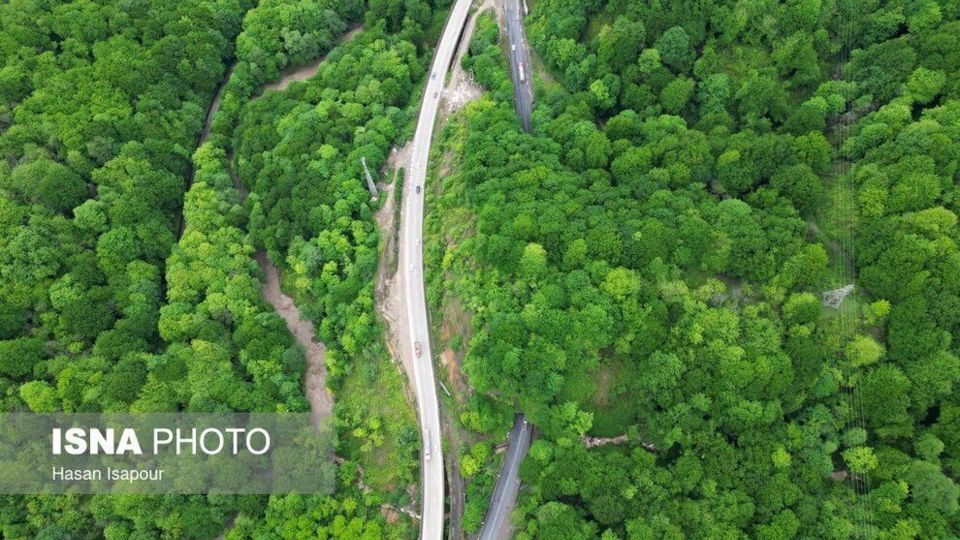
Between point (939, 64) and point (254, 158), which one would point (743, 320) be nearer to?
point (939, 64)

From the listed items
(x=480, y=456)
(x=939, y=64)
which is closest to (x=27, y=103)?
(x=480, y=456)

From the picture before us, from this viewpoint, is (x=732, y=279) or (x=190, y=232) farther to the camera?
(x=190, y=232)

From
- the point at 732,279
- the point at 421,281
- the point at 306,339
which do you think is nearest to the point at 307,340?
the point at 306,339

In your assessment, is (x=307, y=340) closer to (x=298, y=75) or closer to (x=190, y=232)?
(x=190, y=232)

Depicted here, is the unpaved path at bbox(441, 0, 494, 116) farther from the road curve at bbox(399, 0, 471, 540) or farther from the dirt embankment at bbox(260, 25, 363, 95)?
the dirt embankment at bbox(260, 25, 363, 95)

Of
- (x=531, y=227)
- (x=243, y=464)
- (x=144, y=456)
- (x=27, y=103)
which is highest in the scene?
(x=27, y=103)

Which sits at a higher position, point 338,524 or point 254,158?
point 254,158

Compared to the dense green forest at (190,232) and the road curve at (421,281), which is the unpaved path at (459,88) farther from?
the dense green forest at (190,232)

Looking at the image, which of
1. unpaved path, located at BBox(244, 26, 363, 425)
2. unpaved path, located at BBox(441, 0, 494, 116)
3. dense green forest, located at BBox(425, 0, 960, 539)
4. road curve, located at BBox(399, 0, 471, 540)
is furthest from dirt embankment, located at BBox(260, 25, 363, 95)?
dense green forest, located at BBox(425, 0, 960, 539)
